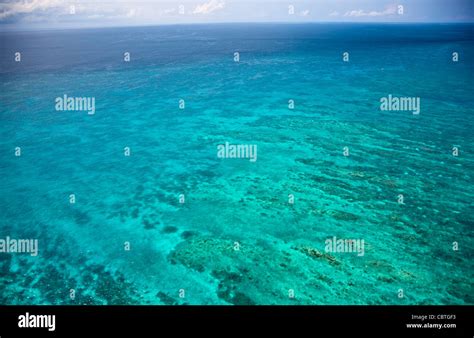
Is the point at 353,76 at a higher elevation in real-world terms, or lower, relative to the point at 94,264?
higher

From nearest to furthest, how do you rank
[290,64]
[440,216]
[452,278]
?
[452,278] < [440,216] < [290,64]

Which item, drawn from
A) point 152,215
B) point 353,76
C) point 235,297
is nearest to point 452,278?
point 235,297

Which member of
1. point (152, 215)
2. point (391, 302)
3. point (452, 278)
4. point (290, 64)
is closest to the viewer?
point (391, 302)

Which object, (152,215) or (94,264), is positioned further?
(152,215)
